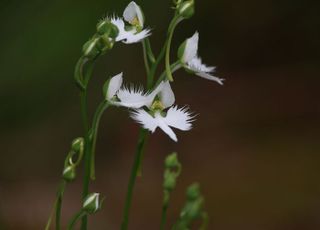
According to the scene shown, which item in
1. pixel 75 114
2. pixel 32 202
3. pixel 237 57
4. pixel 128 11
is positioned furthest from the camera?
pixel 237 57

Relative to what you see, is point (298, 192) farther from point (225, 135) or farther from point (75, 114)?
point (75, 114)

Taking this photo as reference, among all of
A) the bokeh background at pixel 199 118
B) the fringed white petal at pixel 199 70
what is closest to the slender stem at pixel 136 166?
the fringed white petal at pixel 199 70

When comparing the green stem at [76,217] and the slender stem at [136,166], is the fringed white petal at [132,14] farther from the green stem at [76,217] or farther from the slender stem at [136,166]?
the green stem at [76,217]

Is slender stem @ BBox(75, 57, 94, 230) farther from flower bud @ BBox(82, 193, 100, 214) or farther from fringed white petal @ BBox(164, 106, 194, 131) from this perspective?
fringed white petal @ BBox(164, 106, 194, 131)

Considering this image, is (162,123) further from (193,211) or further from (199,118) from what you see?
(199,118)

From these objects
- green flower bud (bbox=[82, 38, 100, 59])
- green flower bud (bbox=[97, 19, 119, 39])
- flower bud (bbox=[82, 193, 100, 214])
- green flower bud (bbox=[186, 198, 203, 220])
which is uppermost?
green flower bud (bbox=[97, 19, 119, 39])

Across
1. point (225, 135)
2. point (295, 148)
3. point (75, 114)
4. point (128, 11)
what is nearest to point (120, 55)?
point (75, 114)

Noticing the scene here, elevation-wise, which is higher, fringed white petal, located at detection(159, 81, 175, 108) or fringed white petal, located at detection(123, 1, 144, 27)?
fringed white petal, located at detection(123, 1, 144, 27)

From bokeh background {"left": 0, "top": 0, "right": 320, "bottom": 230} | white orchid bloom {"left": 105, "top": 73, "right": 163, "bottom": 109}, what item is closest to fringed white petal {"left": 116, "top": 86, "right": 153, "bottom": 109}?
white orchid bloom {"left": 105, "top": 73, "right": 163, "bottom": 109}

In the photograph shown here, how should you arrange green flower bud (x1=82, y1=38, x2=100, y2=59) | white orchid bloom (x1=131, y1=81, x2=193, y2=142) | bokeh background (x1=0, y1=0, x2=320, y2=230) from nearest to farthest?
green flower bud (x1=82, y1=38, x2=100, y2=59)
white orchid bloom (x1=131, y1=81, x2=193, y2=142)
bokeh background (x1=0, y1=0, x2=320, y2=230)
